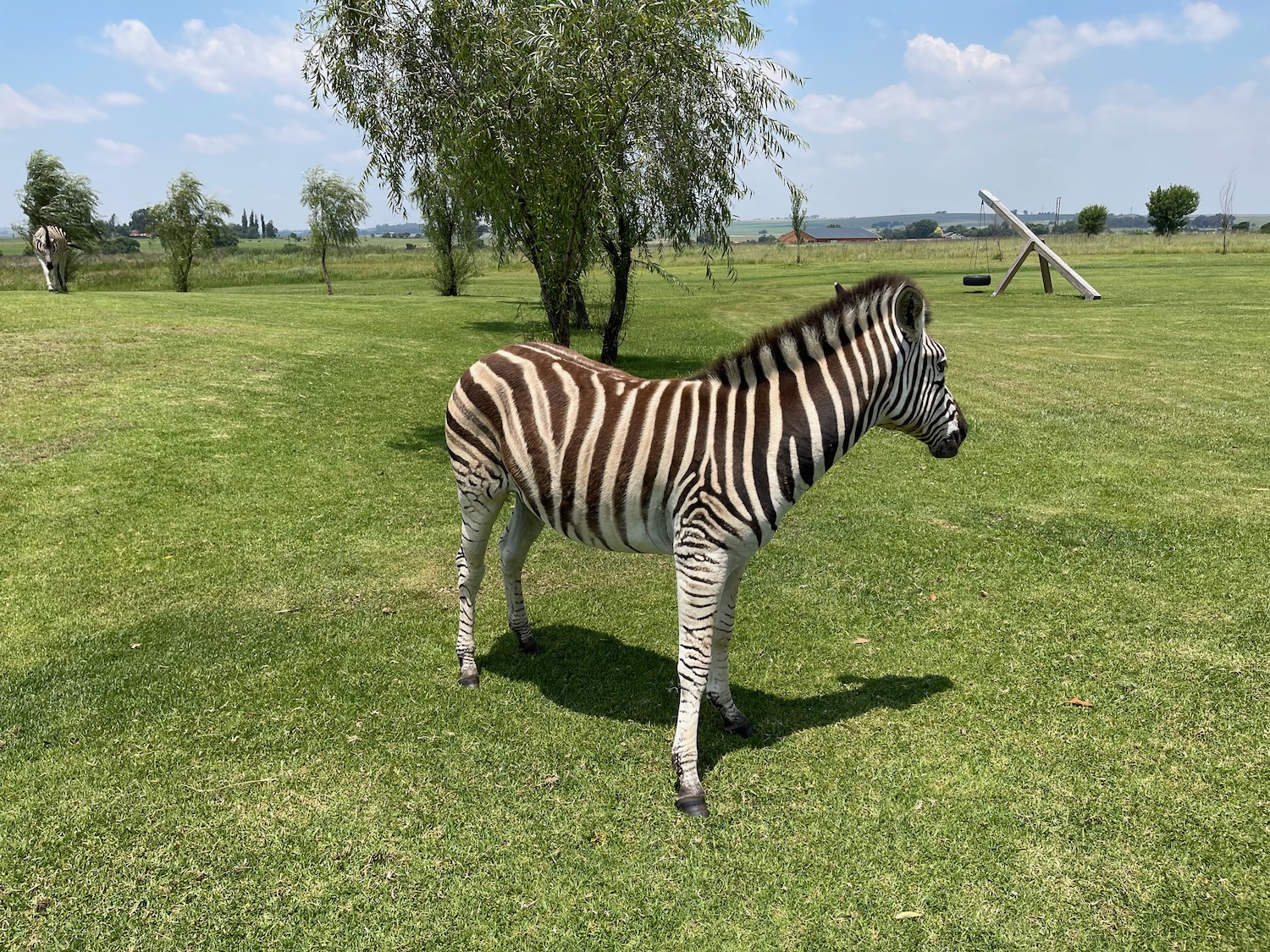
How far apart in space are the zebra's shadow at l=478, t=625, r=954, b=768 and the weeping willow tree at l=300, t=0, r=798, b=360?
20.1 feet

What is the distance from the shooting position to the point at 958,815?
3.90 metres

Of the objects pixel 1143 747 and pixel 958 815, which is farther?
pixel 1143 747

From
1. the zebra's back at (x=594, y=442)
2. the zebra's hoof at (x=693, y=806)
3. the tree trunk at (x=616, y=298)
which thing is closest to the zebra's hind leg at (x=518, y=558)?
the zebra's back at (x=594, y=442)

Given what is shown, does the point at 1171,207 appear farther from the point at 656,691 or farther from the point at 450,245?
the point at 656,691

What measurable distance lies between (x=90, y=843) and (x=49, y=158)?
34306mm

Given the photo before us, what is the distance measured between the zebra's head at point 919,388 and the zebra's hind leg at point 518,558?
2433mm

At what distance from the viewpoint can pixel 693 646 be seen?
4.02 metres

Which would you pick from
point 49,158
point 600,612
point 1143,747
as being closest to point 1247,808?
point 1143,747

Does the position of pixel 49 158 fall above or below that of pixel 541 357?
above

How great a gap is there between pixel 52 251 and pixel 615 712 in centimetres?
2447

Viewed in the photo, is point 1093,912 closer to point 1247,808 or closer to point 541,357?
point 1247,808

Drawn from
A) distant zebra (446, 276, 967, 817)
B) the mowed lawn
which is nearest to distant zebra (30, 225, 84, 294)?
the mowed lawn

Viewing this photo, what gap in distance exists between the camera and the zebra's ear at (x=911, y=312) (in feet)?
13.0

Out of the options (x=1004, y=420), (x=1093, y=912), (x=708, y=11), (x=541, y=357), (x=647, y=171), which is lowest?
(x=1093, y=912)
